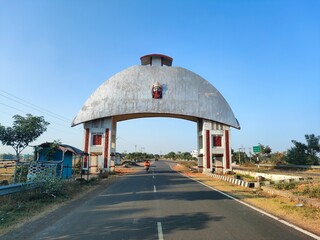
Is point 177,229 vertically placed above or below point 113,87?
below

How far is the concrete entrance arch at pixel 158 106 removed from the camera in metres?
40.4

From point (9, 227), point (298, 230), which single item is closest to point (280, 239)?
point (298, 230)

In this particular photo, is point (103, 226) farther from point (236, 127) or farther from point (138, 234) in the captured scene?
point (236, 127)

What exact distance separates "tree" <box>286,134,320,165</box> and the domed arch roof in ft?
51.2

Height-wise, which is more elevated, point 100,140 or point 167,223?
point 100,140

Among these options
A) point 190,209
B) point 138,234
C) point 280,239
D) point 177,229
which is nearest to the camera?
point 280,239

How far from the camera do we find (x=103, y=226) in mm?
8047

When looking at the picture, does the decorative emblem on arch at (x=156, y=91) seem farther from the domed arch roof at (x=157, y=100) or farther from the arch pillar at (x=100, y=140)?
the arch pillar at (x=100, y=140)

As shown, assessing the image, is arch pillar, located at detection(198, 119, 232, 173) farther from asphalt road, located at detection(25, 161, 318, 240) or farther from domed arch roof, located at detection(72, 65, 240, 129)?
asphalt road, located at detection(25, 161, 318, 240)

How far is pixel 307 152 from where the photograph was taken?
49.7m

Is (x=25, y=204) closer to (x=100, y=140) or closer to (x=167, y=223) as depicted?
(x=167, y=223)

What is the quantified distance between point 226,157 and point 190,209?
30.8 m

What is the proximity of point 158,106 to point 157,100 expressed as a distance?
89 cm

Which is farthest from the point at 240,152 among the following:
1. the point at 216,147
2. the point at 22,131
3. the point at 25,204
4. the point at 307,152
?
the point at 25,204
